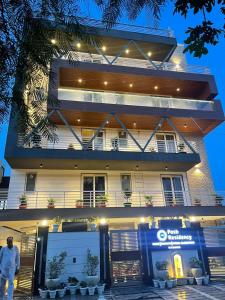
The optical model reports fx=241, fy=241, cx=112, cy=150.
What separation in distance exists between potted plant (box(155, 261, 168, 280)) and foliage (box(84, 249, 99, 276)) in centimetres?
279

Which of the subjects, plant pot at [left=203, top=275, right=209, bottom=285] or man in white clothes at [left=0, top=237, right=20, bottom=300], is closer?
man in white clothes at [left=0, top=237, right=20, bottom=300]

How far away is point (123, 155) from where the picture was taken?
13.9 meters

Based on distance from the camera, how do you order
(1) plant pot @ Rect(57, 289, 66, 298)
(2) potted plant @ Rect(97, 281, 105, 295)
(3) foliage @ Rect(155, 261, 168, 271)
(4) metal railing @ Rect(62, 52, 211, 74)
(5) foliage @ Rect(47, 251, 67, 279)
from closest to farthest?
1. (1) plant pot @ Rect(57, 289, 66, 298)
2. (2) potted plant @ Rect(97, 281, 105, 295)
3. (5) foliage @ Rect(47, 251, 67, 279)
4. (3) foliage @ Rect(155, 261, 168, 271)
5. (4) metal railing @ Rect(62, 52, 211, 74)

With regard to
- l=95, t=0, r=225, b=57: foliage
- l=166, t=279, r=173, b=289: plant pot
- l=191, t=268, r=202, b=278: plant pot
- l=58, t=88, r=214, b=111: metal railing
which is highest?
l=58, t=88, r=214, b=111: metal railing

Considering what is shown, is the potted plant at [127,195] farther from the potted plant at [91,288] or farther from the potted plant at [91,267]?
the potted plant at [91,288]

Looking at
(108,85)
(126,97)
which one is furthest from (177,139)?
(108,85)

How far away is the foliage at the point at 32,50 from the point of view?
2486mm

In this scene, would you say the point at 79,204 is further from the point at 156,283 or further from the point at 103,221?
the point at 156,283

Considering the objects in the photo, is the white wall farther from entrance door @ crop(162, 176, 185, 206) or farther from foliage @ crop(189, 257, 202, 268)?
entrance door @ crop(162, 176, 185, 206)

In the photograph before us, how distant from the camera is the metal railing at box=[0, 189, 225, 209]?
13688 mm

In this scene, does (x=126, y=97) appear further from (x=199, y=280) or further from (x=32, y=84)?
(x=32, y=84)

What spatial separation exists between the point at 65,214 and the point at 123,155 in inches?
182

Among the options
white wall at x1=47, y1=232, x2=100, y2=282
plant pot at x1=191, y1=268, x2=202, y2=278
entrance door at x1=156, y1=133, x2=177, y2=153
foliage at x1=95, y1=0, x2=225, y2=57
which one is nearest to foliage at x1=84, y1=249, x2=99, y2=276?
white wall at x1=47, y1=232, x2=100, y2=282

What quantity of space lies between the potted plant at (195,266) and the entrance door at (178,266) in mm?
484
